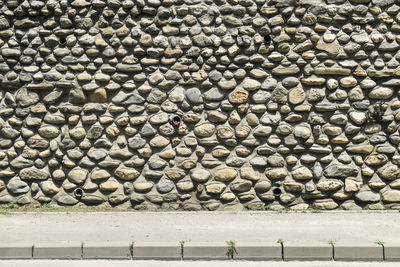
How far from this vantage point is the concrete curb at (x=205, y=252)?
17.2 ft

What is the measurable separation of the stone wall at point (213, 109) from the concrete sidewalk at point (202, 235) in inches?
18.5

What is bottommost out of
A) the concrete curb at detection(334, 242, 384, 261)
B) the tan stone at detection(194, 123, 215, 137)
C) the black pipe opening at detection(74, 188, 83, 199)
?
the concrete curb at detection(334, 242, 384, 261)

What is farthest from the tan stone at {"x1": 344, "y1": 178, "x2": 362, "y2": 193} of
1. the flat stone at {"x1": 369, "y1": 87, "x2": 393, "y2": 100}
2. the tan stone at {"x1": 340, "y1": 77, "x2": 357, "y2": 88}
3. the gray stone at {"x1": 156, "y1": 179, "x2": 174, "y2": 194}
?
the gray stone at {"x1": 156, "y1": 179, "x2": 174, "y2": 194}

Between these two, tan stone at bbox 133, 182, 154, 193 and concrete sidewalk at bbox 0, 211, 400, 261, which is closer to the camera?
concrete sidewalk at bbox 0, 211, 400, 261

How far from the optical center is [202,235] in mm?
5781

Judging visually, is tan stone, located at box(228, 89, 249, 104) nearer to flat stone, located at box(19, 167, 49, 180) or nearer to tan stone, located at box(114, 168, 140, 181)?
tan stone, located at box(114, 168, 140, 181)

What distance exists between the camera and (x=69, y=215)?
684cm

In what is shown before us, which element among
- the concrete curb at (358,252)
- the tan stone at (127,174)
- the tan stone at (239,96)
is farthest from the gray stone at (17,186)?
the concrete curb at (358,252)

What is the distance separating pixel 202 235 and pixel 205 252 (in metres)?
0.51

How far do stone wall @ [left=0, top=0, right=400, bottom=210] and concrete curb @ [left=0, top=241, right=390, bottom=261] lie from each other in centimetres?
193

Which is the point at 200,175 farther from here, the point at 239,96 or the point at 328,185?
the point at 328,185

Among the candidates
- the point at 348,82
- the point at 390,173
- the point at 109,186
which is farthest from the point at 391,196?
the point at 109,186

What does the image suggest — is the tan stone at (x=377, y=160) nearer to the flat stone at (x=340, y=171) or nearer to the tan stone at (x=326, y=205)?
the flat stone at (x=340, y=171)

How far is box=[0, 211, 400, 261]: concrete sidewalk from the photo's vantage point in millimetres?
5266
